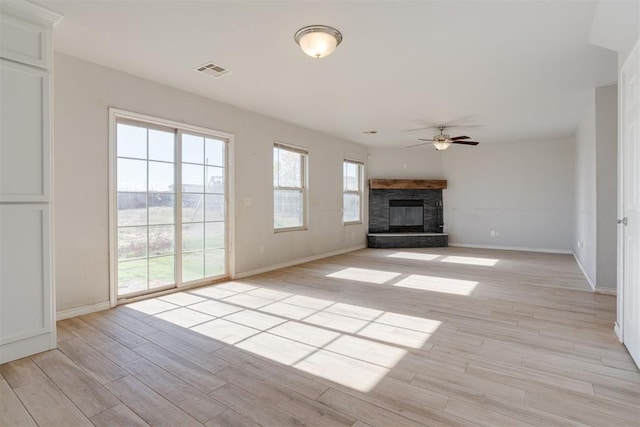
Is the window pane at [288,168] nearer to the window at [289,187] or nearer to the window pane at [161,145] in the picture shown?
the window at [289,187]

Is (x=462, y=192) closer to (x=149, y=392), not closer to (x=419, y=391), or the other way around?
(x=419, y=391)

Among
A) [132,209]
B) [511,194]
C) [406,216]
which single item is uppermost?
[511,194]

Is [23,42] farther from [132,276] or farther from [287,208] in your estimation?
[287,208]

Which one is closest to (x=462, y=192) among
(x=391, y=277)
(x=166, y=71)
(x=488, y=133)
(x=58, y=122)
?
(x=488, y=133)

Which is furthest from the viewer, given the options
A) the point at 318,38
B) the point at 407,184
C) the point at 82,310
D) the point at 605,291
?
the point at 407,184

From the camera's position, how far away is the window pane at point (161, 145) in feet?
12.7

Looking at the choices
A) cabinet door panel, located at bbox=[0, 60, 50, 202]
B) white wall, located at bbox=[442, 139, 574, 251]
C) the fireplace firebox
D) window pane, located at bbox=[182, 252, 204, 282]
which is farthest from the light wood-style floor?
the fireplace firebox

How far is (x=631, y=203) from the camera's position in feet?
7.70

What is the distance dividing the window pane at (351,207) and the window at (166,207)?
3.53 meters

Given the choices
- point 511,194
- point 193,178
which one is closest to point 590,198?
point 511,194

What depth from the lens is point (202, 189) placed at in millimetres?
4402

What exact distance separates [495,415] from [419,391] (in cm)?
39

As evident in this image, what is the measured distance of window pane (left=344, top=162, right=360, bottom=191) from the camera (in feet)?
24.9

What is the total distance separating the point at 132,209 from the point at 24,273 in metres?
1.40
